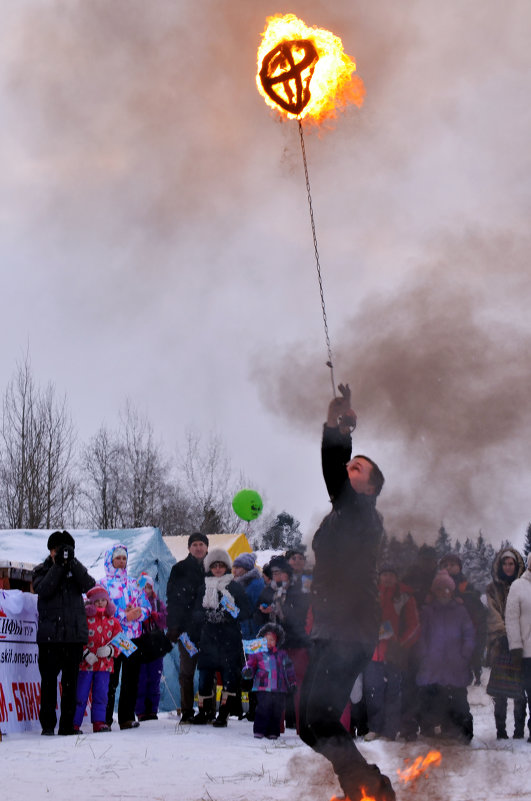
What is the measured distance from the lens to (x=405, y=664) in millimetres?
10867

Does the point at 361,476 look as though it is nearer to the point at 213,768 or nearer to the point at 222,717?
the point at 213,768

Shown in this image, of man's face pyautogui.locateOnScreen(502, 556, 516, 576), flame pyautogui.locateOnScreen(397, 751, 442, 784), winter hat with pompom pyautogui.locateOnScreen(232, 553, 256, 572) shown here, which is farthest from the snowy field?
winter hat with pompom pyautogui.locateOnScreen(232, 553, 256, 572)

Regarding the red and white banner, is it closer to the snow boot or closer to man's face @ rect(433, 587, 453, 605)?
man's face @ rect(433, 587, 453, 605)

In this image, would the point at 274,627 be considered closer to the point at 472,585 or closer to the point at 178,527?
the point at 472,585

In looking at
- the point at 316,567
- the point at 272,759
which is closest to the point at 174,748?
the point at 272,759

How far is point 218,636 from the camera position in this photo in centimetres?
1116

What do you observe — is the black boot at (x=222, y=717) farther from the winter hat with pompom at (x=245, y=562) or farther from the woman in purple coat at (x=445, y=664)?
the winter hat with pompom at (x=245, y=562)

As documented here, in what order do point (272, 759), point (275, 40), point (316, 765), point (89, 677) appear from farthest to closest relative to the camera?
point (89, 677) → point (275, 40) → point (272, 759) → point (316, 765)

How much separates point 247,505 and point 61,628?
10766 millimetres

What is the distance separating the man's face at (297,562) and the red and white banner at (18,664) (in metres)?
2.86

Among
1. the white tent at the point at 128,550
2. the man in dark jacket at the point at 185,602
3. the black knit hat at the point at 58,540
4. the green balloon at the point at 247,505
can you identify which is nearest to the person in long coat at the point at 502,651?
the man in dark jacket at the point at 185,602

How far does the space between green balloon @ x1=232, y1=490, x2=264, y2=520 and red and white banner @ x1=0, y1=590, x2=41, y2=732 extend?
9581 mm

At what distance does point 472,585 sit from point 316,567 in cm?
736

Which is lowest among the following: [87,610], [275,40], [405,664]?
[405,664]
